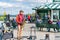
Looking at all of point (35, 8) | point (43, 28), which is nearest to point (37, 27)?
point (43, 28)

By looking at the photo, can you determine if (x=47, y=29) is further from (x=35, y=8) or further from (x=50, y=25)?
(x=35, y=8)

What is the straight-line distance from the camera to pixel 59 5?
38062 mm

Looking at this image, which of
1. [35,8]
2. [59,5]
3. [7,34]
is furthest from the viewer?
[35,8]

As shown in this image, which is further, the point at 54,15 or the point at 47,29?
the point at 54,15

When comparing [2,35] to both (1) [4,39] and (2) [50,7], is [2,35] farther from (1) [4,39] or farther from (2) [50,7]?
(2) [50,7]

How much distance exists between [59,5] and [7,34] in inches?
983

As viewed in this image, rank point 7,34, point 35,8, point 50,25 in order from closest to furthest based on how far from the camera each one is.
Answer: point 7,34, point 50,25, point 35,8

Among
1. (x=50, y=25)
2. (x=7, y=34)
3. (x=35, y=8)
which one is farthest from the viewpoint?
(x=35, y=8)

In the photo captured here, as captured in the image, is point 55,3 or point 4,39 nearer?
point 4,39

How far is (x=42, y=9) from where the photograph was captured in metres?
39.6

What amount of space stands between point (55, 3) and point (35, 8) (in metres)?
4.31

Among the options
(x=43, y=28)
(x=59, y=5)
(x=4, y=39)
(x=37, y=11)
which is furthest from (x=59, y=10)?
(x=4, y=39)

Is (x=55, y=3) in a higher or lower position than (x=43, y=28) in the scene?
higher

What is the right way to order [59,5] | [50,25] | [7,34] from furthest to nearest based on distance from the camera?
[59,5], [50,25], [7,34]
